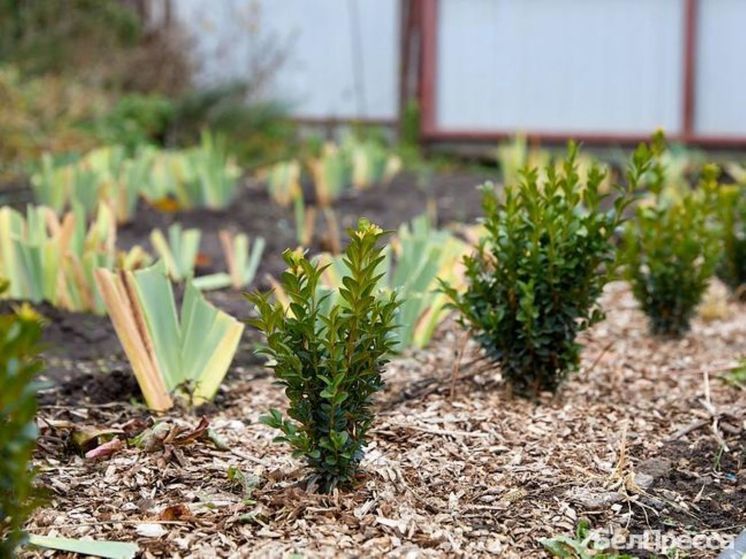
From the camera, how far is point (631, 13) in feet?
28.7

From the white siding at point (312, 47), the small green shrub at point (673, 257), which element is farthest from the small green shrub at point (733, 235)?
the white siding at point (312, 47)

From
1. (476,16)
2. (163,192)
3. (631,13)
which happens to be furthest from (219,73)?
(163,192)

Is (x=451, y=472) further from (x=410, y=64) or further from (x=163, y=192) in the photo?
(x=410, y=64)

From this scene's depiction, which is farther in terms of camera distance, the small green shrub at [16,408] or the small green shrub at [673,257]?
the small green shrub at [673,257]

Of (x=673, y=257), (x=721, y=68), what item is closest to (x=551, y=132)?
(x=721, y=68)

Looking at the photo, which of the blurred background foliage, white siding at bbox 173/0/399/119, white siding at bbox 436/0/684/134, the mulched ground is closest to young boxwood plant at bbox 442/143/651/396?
the mulched ground

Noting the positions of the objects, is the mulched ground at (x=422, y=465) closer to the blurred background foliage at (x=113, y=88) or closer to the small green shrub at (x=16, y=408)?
the small green shrub at (x=16, y=408)

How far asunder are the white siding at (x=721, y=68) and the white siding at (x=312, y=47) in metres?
2.64

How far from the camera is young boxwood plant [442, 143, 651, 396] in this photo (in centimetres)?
261

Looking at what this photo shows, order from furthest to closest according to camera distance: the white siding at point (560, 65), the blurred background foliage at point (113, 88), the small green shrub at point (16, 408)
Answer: the white siding at point (560, 65), the blurred background foliage at point (113, 88), the small green shrub at point (16, 408)

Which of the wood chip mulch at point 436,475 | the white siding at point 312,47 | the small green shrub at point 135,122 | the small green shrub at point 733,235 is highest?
the white siding at point 312,47

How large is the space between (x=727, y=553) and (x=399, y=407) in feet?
3.17

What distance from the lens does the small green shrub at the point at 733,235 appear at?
3.82 m

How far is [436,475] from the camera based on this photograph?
2.19 m
